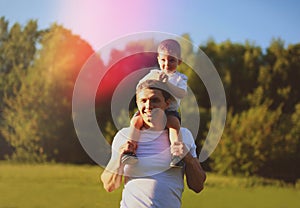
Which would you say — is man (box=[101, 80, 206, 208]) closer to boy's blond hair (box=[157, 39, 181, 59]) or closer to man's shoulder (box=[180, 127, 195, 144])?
man's shoulder (box=[180, 127, 195, 144])

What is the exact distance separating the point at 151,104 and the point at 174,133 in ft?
0.56

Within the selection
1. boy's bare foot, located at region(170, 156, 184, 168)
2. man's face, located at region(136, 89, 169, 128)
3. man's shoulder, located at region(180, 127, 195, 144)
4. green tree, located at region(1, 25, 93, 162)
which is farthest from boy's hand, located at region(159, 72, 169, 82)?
green tree, located at region(1, 25, 93, 162)

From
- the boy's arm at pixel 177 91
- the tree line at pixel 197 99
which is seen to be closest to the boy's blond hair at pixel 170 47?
the boy's arm at pixel 177 91

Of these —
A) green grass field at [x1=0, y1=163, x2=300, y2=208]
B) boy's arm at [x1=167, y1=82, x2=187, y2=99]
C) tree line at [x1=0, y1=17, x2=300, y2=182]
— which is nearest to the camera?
boy's arm at [x1=167, y1=82, x2=187, y2=99]

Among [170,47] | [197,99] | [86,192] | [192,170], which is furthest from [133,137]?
[197,99]

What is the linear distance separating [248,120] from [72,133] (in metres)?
6.31

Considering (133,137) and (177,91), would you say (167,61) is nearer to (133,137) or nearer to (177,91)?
(177,91)

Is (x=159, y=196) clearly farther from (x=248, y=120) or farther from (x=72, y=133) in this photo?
(x=72, y=133)

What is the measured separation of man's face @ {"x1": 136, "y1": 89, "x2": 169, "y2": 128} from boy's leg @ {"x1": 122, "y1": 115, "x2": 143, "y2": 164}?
7cm

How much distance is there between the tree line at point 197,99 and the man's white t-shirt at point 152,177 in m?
9.97

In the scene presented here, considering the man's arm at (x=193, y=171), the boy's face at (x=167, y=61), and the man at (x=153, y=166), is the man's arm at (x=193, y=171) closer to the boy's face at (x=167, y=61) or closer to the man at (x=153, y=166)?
the man at (x=153, y=166)

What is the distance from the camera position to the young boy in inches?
80.4

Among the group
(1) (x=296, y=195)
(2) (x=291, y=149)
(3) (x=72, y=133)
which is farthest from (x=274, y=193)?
(3) (x=72, y=133)

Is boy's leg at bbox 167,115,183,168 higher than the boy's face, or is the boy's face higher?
the boy's face
